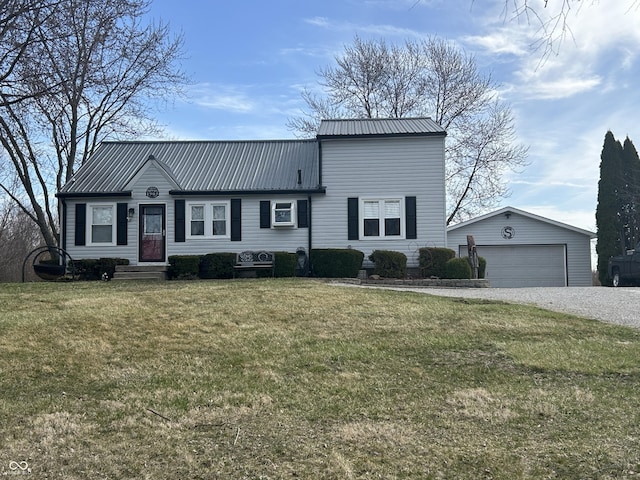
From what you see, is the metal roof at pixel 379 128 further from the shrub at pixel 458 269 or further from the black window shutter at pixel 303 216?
the shrub at pixel 458 269

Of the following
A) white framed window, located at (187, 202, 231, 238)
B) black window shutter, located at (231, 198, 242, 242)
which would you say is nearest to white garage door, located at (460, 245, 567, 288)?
black window shutter, located at (231, 198, 242, 242)

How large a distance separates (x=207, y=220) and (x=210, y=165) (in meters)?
2.52

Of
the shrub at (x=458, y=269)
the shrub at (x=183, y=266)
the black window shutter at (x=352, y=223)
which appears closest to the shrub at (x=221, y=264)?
the shrub at (x=183, y=266)

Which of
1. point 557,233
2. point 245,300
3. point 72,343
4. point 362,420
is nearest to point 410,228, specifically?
point 557,233

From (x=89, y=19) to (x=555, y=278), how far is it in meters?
17.6

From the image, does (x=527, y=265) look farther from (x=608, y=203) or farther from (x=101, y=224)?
(x=101, y=224)

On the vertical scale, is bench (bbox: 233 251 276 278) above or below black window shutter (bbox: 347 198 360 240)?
below

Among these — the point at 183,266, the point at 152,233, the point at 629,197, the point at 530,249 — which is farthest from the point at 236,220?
the point at 629,197

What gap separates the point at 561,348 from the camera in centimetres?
757

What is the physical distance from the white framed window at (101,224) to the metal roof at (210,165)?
1.80 ft

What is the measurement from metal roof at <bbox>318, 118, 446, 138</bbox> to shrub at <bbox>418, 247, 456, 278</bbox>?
3.72 metres

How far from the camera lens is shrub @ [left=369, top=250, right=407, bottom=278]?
17.5 meters

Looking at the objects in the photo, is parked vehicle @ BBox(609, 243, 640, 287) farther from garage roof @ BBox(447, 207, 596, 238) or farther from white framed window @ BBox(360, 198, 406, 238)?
white framed window @ BBox(360, 198, 406, 238)

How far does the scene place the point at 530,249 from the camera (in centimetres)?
2212
